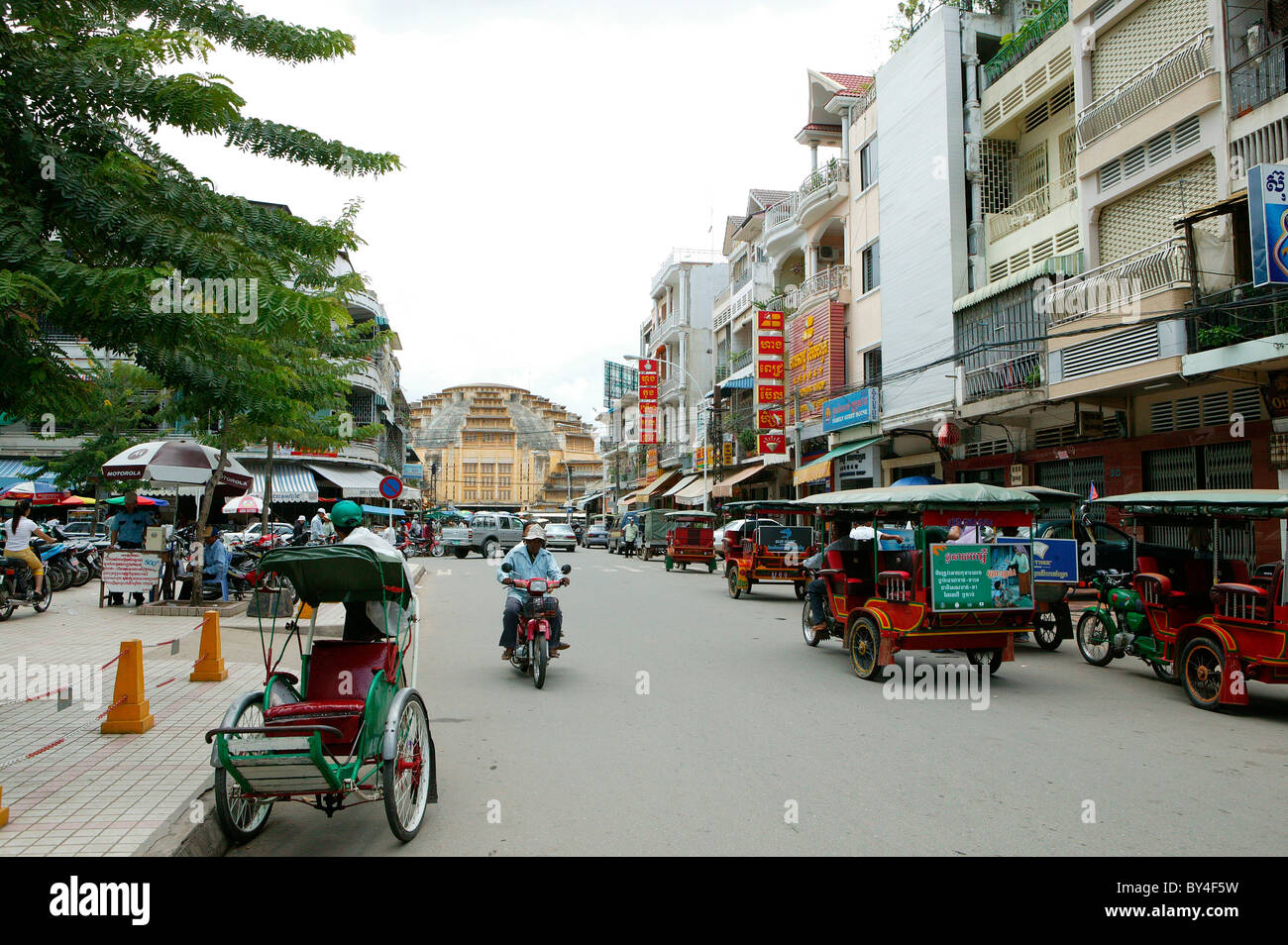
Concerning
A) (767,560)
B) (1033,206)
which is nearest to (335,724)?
(767,560)

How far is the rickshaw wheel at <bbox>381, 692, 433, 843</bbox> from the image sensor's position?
172 inches

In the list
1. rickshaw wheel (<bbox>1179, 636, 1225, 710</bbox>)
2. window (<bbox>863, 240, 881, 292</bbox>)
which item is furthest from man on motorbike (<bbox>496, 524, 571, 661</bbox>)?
window (<bbox>863, 240, 881, 292</bbox>)

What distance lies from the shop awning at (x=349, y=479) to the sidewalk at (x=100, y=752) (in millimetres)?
31395

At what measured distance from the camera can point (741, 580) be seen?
20.3m

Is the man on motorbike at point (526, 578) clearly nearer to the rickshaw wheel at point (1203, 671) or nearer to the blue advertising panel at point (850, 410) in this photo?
the rickshaw wheel at point (1203, 671)

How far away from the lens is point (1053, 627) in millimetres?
12547

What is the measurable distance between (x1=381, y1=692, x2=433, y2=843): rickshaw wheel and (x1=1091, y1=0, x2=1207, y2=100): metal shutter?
1877 cm

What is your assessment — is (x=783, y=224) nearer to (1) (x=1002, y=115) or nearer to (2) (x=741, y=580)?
(1) (x=1002, y=115)

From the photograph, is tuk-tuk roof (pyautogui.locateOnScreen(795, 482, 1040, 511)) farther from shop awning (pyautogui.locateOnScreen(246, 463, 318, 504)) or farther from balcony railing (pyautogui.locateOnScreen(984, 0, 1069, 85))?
shop awning (pyautogui.locateOnScreen(246, 463, 318, 504))

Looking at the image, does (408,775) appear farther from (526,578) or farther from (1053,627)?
(1053,627)

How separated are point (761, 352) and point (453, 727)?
92.1ft

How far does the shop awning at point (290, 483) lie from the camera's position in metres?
39.5

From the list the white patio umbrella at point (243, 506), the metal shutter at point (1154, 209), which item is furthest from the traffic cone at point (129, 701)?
the white patio umbrella at point (243, 506)

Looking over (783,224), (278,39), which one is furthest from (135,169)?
(783,224)
